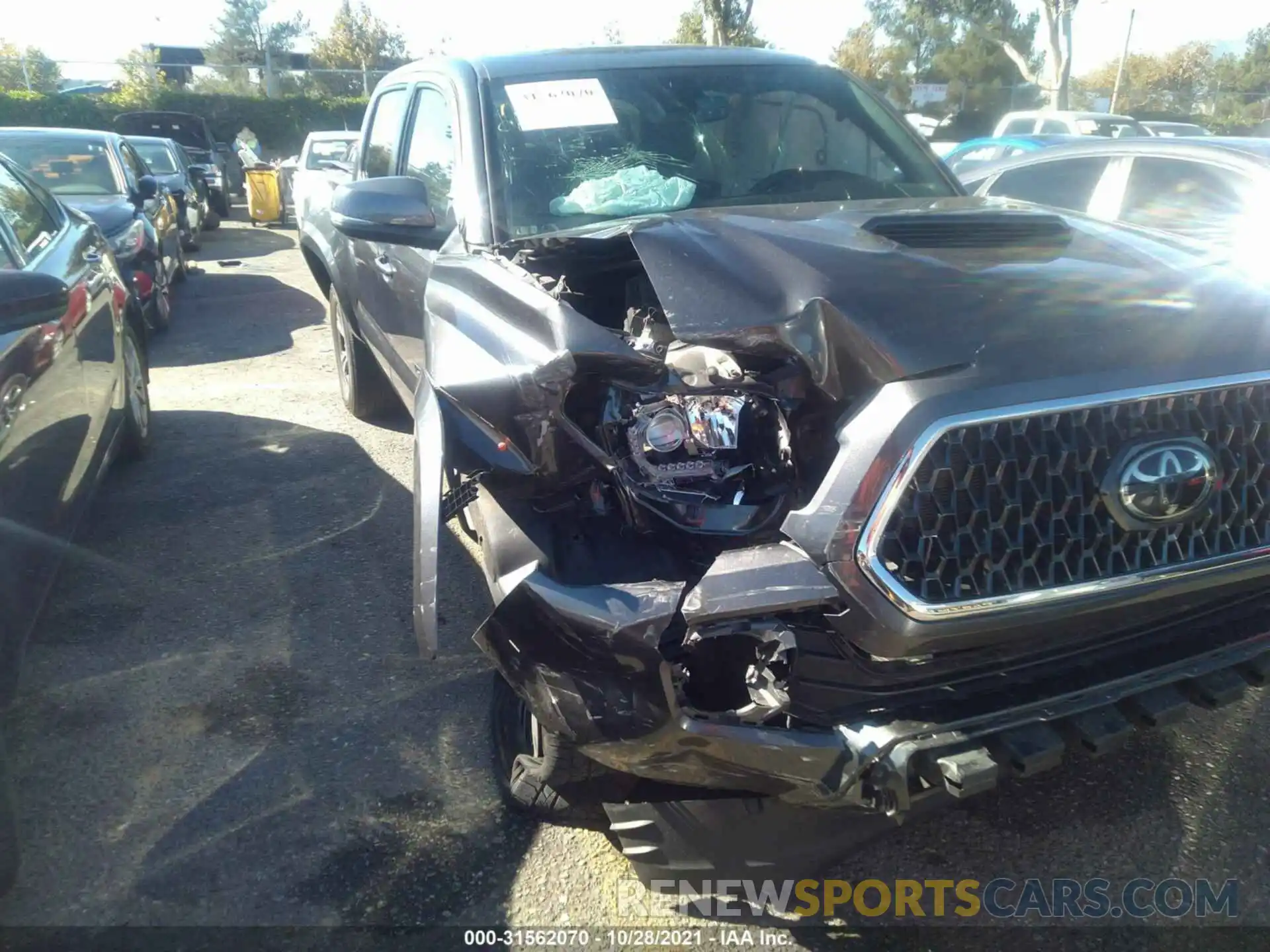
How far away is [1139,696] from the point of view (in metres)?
2.11

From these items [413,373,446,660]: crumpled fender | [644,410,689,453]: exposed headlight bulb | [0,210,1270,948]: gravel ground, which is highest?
[644,410,689,453]: exposed headlight bulb

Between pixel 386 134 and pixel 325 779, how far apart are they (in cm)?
314

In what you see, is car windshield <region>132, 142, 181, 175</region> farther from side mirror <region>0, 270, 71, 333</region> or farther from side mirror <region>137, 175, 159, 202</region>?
side mirror <region>0, 270, 71, 333</region>

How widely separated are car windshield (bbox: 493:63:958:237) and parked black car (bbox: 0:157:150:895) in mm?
1478

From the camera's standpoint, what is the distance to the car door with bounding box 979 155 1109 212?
6000 mm

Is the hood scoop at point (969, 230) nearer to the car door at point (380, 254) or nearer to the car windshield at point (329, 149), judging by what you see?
the car door at point (380, 254)

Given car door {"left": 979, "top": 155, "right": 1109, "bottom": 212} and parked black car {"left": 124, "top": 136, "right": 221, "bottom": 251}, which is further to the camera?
parked black car {"left": 124, "top": 136, "right": 221, "bottom": 251}

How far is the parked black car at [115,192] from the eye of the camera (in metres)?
7.25

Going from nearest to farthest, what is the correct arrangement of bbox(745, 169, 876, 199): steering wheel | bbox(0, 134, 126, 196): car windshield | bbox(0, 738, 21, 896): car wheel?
bbox(0, 738, 21, 896): car wheel < bbox(745, 169, 876, 199): steering wheel < bbox(0, 134, 126, 196): car windshield

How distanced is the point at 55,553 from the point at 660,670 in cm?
228

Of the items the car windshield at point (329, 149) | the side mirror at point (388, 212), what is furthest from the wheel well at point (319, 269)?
the car windshield at point (329, 149)

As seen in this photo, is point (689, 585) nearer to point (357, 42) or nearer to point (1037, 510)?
point (1037, 510)

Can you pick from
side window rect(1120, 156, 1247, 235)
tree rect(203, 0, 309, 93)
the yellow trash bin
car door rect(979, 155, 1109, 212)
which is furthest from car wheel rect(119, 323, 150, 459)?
tree rect(203, 0, 309, 93)

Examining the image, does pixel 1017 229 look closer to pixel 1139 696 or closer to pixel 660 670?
pixel 1139 696
